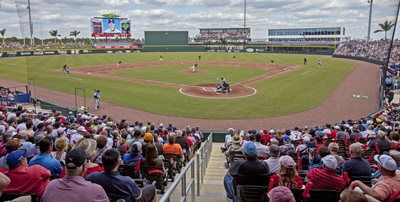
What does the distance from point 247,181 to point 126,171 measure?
2652mm

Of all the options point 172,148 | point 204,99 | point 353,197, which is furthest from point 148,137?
point 204,99

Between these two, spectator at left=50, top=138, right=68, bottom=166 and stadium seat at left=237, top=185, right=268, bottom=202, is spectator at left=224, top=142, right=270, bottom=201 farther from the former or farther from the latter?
spectator at left=50, top=138, right=68, bottom=166

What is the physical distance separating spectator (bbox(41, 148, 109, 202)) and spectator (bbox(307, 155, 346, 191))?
3.79 meters

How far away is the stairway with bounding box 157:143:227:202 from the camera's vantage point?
728 cm

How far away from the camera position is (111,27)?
326 feet

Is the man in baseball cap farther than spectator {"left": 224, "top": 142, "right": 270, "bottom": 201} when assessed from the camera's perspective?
No

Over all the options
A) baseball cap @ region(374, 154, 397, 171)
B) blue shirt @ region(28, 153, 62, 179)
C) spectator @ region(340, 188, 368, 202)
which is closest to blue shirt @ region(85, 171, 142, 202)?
blue shirt @ region(28, 153, 62, 179)

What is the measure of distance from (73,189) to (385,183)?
15.4ft

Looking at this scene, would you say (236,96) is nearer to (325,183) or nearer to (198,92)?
(198,92)

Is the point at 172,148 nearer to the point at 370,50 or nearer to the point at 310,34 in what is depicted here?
the point at 370,50

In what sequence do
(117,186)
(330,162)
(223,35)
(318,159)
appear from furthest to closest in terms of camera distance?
(223,35), (318,159), (330,162), (117,186)

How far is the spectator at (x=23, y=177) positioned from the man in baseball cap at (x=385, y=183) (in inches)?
201

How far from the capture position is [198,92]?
29.2 m

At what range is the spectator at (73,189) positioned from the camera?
3.77 metres
